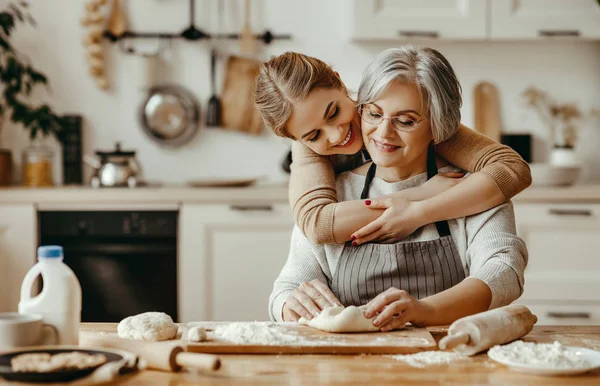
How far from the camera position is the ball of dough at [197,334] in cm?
147

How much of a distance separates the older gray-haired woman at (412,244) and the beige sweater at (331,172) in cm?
7

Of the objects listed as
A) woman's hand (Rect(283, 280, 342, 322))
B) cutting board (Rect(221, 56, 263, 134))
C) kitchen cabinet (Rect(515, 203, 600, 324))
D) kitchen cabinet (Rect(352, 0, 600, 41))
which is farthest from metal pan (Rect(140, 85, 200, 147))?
woman's hand (Rect(283, 280, 342, 322))

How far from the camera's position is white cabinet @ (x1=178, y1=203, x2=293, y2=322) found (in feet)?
11.4

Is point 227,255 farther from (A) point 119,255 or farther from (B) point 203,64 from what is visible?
(B) point 203,64

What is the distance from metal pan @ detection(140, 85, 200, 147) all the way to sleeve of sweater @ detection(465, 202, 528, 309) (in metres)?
2.32

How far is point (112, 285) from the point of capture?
3.47 metres

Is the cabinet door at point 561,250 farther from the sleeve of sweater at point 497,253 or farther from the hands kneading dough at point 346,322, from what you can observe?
the hands kneading dough at point 346,322

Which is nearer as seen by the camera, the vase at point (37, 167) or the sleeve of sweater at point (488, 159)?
the sleeve of sweater at point (488, 159)

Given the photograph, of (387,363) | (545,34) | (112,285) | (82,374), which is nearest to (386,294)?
(387,363)

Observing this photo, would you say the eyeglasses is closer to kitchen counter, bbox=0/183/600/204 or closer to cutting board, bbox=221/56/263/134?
kitchen counter, bbox=0/183/600/204

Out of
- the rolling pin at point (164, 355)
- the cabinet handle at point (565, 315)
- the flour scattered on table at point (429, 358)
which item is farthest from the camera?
the cabinet handle at point (565, 315)

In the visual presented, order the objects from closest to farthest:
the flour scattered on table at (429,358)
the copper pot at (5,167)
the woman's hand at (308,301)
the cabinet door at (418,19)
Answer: the flour scattered on table at (429,358) → the woman's hand at (308,301) → the cabinet door at (418,19) → the copper pot at (5,167)

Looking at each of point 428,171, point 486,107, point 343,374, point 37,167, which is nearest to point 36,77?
point 37,167

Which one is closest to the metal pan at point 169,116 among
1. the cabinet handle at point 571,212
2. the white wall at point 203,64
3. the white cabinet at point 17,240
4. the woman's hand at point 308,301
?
the white wall at point 203,64
